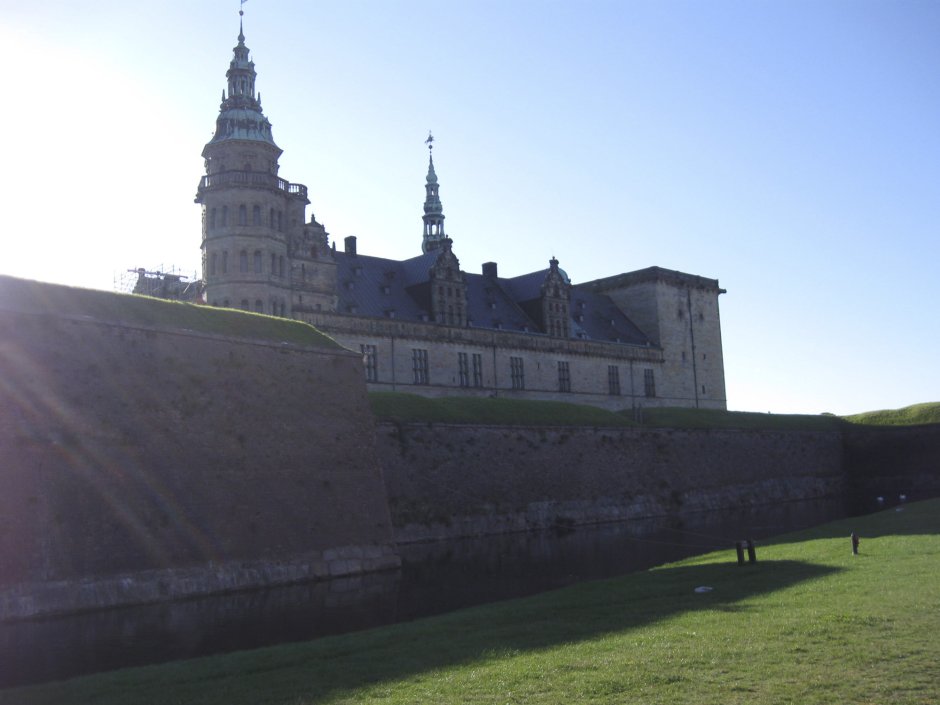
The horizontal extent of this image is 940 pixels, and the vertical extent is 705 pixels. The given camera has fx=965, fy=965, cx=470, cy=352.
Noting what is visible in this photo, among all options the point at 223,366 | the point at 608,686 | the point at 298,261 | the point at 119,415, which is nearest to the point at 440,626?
the point at 608,686

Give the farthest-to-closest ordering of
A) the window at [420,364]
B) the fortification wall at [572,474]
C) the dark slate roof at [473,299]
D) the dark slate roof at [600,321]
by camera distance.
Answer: the dark slate roof at [600,321]
the dark slate roof at [473,299]
the window at [420,364]
the fortification wall at [572,474]

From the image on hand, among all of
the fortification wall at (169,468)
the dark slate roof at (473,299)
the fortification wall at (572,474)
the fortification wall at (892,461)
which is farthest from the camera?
the fortification wall at (892,461)

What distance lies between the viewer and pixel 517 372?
204 ft

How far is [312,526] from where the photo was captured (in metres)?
30.2

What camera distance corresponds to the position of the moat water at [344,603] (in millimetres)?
19188

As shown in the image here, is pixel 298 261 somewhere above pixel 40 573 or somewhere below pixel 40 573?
above

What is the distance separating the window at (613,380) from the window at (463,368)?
14.4m

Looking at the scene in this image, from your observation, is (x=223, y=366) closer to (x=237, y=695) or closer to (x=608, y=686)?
(x=237, y=695)

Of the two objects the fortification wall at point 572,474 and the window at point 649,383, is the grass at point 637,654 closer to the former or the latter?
the fortification wall at point 572,474

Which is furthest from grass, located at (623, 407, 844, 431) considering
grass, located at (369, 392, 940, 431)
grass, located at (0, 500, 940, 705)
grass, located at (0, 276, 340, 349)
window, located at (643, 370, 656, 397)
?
grass, located at (0, 500, 940, 705)

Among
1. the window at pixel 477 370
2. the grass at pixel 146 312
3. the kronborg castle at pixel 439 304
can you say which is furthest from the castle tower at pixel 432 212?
the grass at pixel 146 312

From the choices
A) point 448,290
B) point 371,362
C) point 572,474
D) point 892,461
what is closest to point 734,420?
point 892,461

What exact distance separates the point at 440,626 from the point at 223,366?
14.6 metres

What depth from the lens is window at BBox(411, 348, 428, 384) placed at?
55312 millimetres
